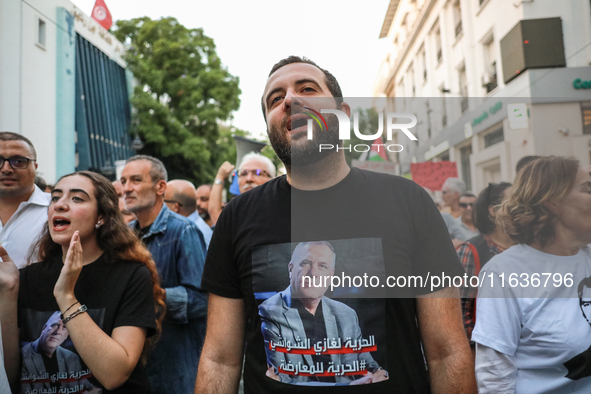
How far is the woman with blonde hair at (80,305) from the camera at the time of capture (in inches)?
68.2

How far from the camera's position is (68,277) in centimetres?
174

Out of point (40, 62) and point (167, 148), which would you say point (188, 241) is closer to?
point (40, 62)

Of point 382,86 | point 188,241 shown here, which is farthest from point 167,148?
point 382,86

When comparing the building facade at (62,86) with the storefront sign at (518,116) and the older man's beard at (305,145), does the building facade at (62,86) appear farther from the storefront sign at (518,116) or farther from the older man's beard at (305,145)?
the storefront sign at (518,116)

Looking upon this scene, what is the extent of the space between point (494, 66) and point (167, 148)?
13.3 metres

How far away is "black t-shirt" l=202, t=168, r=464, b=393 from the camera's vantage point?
1371 mm

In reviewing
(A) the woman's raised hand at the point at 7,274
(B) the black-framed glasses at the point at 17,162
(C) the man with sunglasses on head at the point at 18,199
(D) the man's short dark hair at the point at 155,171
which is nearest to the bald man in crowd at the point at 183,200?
(D) the man's short dark hair at the point at 155,171

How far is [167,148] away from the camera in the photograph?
1405cm

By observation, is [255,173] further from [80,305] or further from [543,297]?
[543,297]

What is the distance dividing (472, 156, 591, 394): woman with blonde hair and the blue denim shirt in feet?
5.32

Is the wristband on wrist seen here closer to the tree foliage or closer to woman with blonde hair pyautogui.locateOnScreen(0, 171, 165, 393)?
woman with blonde hair pyautogui.locateOnScreen(0, 171, 165, 393)

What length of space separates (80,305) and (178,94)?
1386cm

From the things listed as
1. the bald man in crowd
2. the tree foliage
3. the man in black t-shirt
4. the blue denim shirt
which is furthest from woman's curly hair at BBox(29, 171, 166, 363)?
the bald man in crowd

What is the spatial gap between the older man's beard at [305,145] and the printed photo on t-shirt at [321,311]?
296 mm
